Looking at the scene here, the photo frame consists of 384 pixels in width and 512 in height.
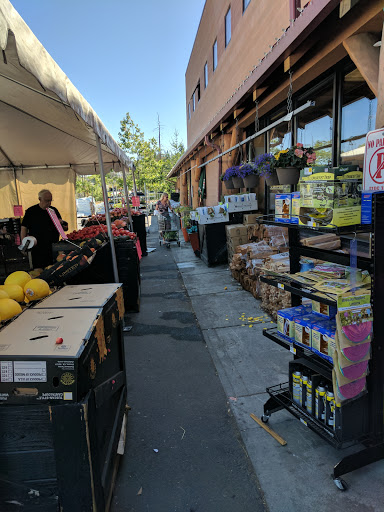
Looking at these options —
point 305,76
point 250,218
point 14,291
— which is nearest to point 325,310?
point 14,291

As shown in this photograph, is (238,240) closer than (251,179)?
No

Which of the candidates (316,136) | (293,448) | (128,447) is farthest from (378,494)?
(316,136)

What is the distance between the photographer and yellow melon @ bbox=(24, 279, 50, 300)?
7.84 ft

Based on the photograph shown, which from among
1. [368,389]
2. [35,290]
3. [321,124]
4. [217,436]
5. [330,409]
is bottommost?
[217,436]

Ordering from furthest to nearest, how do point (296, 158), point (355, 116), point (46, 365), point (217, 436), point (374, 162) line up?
point (355, 116) → point (296, 158) → point (217, 436) → point (374, 162) → point (46, 365)

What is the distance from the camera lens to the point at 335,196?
2080 mm

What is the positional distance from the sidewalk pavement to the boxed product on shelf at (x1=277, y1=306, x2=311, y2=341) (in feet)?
2.68

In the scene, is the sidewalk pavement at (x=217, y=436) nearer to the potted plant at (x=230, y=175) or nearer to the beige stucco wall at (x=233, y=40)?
the potted plant at (x=230, y=175)

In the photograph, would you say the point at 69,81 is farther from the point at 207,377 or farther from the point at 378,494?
the point at 378,494

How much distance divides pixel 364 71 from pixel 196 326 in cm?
379

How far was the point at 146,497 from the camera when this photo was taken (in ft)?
7.13

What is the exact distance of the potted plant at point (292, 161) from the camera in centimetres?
355

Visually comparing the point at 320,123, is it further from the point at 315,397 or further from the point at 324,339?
the point at 315,397

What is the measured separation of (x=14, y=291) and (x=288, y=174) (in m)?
2.97
